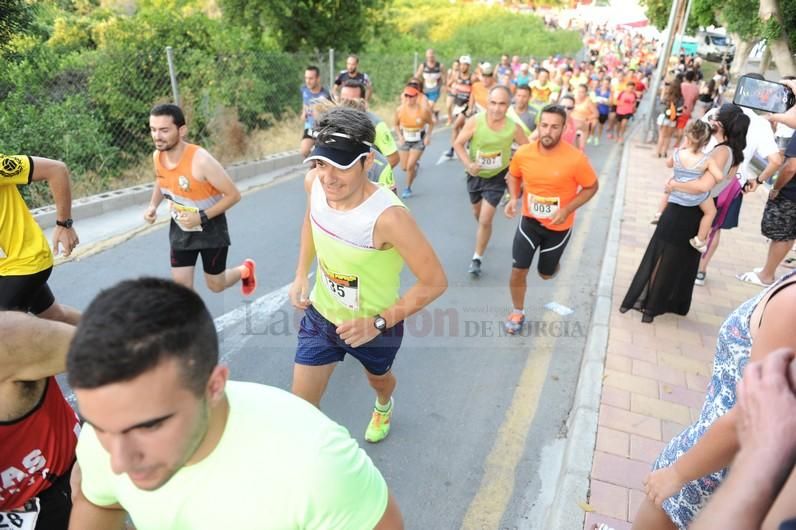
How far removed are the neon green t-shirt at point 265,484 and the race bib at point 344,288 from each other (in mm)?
1430

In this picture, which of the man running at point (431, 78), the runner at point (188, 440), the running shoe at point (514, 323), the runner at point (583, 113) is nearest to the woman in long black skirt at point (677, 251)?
the running shoe at point (514, 323)

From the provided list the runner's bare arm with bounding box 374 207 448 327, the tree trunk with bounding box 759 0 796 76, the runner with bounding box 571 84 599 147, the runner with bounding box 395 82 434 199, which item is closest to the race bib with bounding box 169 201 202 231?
the runner's bare arm with bounding box 374 207 448 327

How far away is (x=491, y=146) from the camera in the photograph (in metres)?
5.80

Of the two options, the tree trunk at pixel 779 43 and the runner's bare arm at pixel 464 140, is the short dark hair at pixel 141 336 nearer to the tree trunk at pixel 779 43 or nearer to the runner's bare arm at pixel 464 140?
the runner's bare arm at pixel 464 140

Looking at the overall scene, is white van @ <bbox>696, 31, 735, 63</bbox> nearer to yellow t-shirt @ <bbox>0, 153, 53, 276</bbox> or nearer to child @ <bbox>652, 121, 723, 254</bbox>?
child @ <bbox>652, 121, 723, 254</bbox>

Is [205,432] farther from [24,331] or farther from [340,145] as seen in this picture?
[340,145]

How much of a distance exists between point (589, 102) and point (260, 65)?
7132mm

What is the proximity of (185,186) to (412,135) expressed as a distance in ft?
15.9

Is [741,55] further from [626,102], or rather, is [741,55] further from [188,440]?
[188,440]

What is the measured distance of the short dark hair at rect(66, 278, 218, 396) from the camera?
103 cm

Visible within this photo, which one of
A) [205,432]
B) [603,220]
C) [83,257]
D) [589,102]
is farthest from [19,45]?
[589,102]

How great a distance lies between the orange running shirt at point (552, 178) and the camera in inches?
173

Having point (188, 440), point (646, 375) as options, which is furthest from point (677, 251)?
point (188, 440)

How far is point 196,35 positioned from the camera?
35.2 ft
